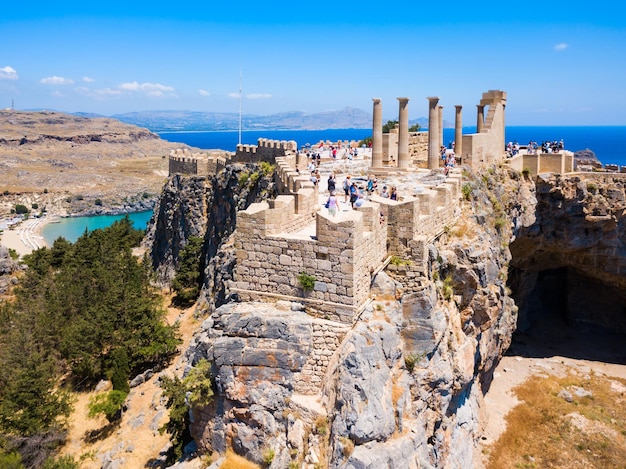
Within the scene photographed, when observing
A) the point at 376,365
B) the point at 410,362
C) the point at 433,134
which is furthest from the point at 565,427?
the point at 376,365

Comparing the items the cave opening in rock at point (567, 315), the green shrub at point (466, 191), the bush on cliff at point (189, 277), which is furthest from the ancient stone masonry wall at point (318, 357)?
the cave opening in rock at point (567, 315)

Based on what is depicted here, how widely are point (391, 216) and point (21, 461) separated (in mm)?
15534

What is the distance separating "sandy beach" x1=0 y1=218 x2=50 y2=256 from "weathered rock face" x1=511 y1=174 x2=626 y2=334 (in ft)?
211

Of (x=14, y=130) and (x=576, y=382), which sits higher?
(x=14, y=130)

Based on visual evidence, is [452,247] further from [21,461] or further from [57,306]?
[57,306]

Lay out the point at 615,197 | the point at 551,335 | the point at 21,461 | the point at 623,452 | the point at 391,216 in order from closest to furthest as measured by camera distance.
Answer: the point at 391,216, the point at 21,461, the point at 623,452, the point at 615,197, the point at 551,335

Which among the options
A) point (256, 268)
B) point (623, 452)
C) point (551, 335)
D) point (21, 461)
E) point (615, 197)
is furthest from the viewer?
point (551, 335)

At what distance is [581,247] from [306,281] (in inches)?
1092

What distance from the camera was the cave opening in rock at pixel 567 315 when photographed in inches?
1455

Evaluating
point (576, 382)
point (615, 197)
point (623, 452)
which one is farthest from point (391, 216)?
point (615, 197)

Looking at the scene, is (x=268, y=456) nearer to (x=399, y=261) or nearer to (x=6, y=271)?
(x=399, y=261)

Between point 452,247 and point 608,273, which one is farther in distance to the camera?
point 608,273

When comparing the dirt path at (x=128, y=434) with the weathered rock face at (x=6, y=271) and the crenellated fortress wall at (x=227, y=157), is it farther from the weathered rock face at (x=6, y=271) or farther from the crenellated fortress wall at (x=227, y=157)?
the weathered rock face at (x=6, y=271)

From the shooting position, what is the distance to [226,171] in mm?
36375
